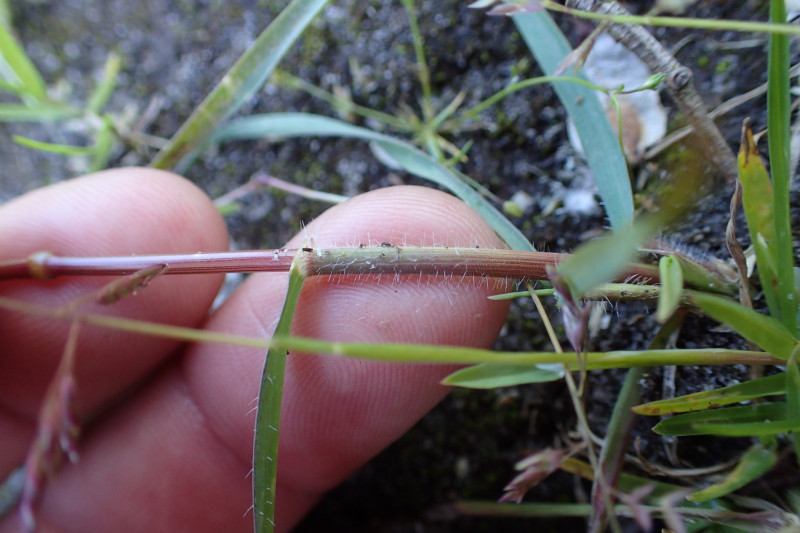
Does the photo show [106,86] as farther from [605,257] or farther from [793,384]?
[793,384]

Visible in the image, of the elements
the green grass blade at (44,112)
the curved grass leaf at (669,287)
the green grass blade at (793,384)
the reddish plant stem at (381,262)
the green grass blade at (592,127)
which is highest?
the green grass blade at (592,127)

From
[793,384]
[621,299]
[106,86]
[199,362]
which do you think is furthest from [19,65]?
[793,384]

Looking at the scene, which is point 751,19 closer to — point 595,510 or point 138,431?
point 595,510

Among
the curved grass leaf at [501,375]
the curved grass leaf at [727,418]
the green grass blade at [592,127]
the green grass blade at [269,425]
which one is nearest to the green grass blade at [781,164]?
the curved grass leaf at [727,418]

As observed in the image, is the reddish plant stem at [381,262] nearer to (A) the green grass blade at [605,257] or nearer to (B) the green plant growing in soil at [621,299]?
(B) the green plant growing in soil at [621,299]

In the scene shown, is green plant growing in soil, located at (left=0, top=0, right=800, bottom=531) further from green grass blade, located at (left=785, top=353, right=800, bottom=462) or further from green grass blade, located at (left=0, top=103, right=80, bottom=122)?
green grass blade, located at (left=0, top=103, right=80, bottom=122)
